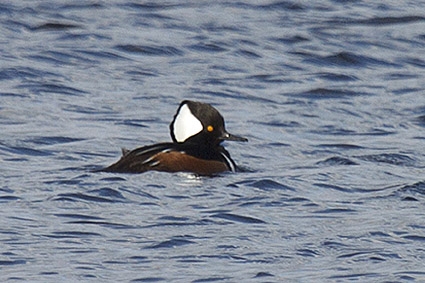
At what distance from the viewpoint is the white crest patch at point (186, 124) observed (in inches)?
465

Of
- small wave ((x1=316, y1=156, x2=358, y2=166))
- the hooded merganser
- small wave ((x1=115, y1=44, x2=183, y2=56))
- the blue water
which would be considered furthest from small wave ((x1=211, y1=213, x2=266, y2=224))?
small wave ((x1=115, y1=44, x2=183, y2=56))

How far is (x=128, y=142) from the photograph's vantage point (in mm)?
12953

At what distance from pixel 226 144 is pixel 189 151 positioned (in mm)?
2211

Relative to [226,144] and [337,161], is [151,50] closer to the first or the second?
[226,144]

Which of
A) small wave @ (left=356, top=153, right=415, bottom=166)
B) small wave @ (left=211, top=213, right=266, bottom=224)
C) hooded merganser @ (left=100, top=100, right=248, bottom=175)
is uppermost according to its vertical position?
small wave @ (left=211, top=213, right=266, bottom=224)

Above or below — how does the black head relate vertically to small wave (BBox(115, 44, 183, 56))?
above

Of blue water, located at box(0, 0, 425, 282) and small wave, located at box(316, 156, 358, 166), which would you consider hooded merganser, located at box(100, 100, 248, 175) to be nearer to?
blue water, located at box(0, 0, 425, 282)

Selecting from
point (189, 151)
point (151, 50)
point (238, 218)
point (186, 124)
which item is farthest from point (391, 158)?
point (151, 50)

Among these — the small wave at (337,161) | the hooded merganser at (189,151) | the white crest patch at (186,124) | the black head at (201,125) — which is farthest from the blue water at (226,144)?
the white crest patch at (186,124)

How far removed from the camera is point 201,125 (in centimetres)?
1180

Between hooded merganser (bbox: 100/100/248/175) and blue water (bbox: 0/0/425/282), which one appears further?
hooded merganser (bbox: 100/100/248/175)

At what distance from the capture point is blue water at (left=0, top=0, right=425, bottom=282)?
8102mm

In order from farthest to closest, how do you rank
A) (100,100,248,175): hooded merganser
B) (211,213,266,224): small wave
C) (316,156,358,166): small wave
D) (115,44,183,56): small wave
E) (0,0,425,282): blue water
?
(115,44,183,56): small wave
(316,156,358,166): small wave
(100,100,248,175): hooded merganser
(211,213,266,224): small wave
(0,0,425,282): blue water

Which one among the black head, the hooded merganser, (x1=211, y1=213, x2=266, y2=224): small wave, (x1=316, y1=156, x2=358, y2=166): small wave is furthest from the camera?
(x1=316, y1=156, x2=358, y2=166): small wave
